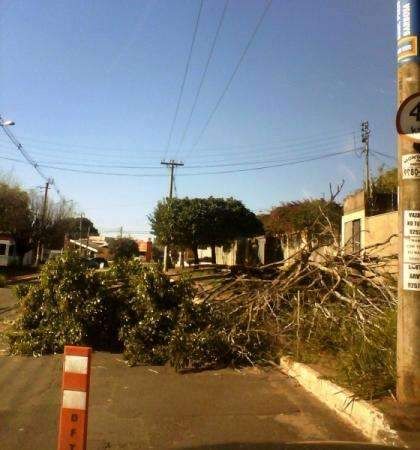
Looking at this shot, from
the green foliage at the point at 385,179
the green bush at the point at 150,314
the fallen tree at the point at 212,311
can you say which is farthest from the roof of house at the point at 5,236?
the green bush at the point at 150,314

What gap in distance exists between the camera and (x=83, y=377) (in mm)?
3959

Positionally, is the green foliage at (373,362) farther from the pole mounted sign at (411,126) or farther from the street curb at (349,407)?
the pole mounted sign at (411,126)

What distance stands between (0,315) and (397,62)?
544 inches

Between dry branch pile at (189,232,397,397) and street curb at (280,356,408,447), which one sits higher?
dry branch pile at (189,232,397,397)

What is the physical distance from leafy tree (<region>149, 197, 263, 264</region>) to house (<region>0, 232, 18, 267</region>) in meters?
15.0

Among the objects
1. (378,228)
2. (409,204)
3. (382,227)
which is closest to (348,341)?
(409,204)

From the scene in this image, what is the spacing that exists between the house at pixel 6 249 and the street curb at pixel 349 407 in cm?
4337

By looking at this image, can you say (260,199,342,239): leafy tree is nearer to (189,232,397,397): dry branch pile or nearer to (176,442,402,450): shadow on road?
(189,232,397,397): dry branch pile

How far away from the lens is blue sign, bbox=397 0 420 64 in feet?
17.8

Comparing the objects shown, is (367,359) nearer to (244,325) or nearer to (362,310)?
(362,310)

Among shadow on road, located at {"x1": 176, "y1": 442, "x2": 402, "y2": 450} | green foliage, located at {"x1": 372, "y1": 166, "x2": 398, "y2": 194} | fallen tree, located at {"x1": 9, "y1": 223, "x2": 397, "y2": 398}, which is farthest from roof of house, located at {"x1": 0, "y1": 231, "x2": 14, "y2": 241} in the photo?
shadow on road, located at {"x1": 176, "y1": 442, "x2": 402, "y2": 450}

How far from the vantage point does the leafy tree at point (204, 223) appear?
1535 inches

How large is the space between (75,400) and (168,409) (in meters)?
2.41

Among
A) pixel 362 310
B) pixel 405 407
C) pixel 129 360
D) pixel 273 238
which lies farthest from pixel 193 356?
pixel 273 238
